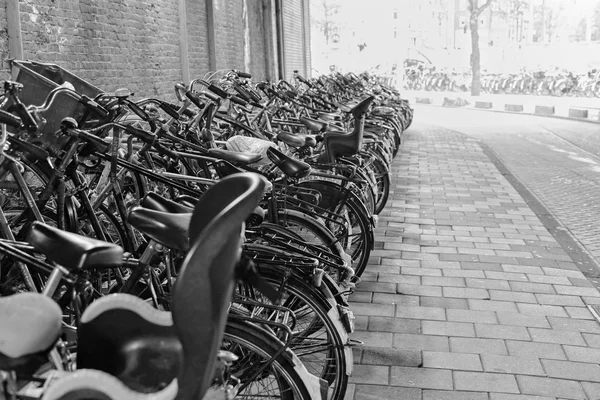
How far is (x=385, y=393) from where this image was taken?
10.4 ft

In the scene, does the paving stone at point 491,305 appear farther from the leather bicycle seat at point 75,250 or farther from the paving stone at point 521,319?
the leather bicycle seat at point 75,250

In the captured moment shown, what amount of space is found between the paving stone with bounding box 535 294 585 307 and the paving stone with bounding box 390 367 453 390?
1.30 m

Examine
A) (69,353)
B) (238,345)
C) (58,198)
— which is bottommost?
(238,345)

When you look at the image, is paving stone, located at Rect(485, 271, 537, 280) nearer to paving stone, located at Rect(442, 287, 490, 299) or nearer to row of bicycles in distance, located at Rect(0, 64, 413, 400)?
paving stone, located at Rect(442, 287, 490, 299)

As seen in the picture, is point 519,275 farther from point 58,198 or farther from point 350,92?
point 350,92

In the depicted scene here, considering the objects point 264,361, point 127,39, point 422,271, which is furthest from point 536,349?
point 127,39

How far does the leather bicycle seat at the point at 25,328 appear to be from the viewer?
5.26ft

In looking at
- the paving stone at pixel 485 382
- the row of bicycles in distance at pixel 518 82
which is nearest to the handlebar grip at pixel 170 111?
the paving stone at pixel 485 382

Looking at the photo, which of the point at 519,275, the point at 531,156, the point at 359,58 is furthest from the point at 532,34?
the point at 519,275

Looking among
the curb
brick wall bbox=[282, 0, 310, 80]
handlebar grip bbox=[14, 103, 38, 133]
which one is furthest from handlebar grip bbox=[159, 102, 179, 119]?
the curb

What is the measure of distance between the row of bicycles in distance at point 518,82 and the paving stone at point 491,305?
85.3ft

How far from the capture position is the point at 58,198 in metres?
2.97

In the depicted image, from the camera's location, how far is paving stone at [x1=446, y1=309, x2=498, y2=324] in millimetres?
4062

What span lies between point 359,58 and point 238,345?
133 ft
